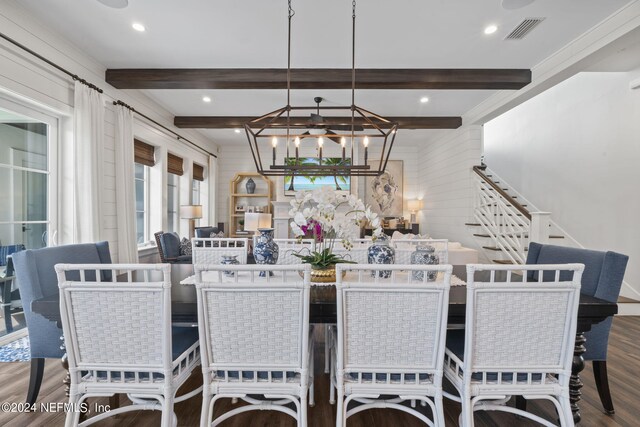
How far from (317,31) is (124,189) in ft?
9.07

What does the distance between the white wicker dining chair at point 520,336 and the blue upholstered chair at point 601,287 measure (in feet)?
1.84

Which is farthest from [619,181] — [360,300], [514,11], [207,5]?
[207,5]

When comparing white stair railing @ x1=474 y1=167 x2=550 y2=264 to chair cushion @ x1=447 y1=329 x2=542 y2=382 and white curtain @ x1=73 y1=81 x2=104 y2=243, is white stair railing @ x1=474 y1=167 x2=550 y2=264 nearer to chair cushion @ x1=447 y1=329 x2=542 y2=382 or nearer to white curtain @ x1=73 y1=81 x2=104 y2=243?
chair cushion @ x1=447 y1=329 x2=542 y2=382

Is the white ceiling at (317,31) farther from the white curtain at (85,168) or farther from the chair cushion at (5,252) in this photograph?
the chair cushion at (5,252)

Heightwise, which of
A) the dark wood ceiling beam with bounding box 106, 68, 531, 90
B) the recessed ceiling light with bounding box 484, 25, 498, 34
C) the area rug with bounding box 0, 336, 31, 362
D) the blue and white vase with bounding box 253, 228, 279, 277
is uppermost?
the recessed ceiling light with bounding box 484, 25, 498, 34

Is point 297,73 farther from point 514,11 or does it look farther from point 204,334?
point 204,334

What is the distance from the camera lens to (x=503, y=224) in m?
4.32

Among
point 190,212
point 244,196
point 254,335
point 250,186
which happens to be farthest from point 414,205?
point 254,335

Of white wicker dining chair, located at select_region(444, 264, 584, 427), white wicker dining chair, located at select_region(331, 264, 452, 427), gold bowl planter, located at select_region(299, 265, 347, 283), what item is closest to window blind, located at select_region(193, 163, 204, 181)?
gold bowl planter, located at select_region(299, 265, 347, 283)

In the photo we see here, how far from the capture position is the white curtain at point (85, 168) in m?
3.00

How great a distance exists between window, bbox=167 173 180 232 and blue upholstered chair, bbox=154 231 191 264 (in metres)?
1.06

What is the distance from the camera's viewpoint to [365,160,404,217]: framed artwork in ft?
23.6

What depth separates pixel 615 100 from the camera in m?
4.01

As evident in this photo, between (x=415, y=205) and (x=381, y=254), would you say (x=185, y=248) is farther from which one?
(x=415, y=205)
